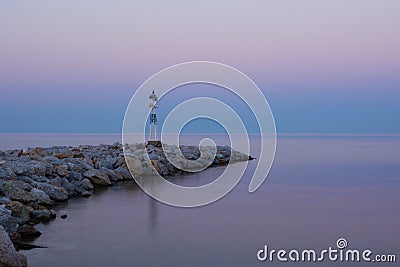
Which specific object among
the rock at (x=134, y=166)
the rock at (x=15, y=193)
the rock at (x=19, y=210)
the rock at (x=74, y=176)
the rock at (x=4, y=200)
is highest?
the rock at (x=134, y=166)

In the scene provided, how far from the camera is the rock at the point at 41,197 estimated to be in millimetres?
11489

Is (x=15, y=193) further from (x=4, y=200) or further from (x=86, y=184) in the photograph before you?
(x=86, y=184)

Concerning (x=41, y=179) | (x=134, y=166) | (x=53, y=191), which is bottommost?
(x=53, y=191)

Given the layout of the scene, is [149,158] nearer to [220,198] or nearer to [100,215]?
[220,198]

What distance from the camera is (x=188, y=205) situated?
13.2 metres

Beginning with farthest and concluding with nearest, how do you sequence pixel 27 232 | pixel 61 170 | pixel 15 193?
1. pixel 61 170
2. pixel 15 193
3. pixel 27 232

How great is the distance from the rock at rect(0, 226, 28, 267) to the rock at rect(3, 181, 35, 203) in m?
3.74

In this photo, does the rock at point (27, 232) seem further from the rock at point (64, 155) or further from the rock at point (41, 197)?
the rock at point (64, 155)

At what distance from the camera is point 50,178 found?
14375 millimetres

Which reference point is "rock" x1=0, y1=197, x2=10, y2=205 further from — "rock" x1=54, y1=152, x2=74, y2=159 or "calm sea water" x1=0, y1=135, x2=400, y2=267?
"rock" x1=54, y1=152, x2=74, y2=159

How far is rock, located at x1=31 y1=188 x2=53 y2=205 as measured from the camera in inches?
452

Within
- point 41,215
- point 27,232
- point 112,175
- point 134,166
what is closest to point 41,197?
point 41,215

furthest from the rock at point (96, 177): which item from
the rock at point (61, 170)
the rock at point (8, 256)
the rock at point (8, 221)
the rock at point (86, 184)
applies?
the rock at point (8, 256)

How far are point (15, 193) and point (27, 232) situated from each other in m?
2.07
